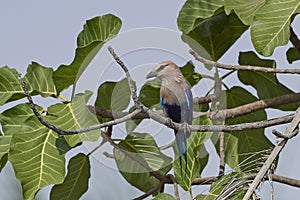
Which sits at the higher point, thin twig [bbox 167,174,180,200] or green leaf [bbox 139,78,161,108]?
green leaf [bbox 139,78,161,108]

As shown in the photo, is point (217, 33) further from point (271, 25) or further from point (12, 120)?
point (12, 120)

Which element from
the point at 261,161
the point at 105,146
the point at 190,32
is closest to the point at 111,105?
the point at 105,146

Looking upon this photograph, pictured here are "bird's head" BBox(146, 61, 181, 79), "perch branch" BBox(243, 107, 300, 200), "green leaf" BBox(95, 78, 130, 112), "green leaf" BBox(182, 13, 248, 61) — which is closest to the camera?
"perch branch" BBox(243, 107, 300, 200)

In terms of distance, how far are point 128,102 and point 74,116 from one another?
0.07 metres

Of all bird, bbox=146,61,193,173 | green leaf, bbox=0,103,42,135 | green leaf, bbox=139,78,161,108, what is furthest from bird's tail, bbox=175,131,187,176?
green leaf, bbox=0,103,42,135

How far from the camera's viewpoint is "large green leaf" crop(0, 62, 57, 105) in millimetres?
961

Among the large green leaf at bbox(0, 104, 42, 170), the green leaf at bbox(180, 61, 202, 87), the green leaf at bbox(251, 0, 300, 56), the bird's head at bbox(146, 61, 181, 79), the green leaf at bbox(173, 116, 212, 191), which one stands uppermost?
the green leaf at bbox(251, 0, 300, 56)

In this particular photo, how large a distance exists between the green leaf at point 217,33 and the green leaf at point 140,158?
0.15m

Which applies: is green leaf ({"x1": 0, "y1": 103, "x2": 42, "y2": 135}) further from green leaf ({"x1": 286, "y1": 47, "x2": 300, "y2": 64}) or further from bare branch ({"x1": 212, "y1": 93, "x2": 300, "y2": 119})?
green leaf ({"x1": 286, "y1": 47, "x2": 300, "y2": 64})

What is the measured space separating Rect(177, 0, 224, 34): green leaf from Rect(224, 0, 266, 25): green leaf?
0.06 metres

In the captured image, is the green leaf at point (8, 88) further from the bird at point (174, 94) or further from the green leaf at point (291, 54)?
the green leaf at point (291, 54)

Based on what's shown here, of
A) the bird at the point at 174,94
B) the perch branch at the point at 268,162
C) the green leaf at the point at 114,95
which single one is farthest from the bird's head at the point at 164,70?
the perch branch at the point at 268,162

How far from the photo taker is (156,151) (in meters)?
0.97

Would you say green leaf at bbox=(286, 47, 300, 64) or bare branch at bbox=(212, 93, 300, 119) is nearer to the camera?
bare branch at bbox=(212, 93, 300, 119)
